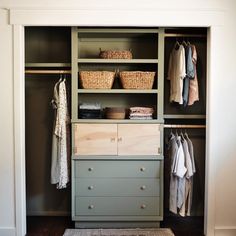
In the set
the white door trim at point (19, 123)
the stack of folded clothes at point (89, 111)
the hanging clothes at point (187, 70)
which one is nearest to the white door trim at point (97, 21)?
the white door trim at point (19, 123)

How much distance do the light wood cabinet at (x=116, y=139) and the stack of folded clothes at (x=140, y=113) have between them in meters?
0.11

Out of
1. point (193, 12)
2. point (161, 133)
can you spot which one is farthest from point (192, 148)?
point (193, 12)

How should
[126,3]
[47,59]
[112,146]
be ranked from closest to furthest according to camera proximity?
[126,3], [112,146], [47,59]

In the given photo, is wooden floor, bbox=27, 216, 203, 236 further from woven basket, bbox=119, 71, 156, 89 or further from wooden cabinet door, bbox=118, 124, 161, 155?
woven basket, bbox=119, 71, 156, 89

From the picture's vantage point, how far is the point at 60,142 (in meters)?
3.57

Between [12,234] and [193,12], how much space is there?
268 cm

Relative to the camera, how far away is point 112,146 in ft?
11.7

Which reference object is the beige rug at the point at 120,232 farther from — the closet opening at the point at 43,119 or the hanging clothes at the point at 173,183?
the closet opening at the point at 43,119

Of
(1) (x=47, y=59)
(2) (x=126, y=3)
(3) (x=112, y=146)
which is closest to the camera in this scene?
(2) (x=126, y=3)

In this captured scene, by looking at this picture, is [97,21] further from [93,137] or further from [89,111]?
[93,137]

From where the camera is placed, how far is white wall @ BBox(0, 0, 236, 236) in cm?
330

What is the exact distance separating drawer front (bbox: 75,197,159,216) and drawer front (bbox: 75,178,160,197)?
0.17 ft

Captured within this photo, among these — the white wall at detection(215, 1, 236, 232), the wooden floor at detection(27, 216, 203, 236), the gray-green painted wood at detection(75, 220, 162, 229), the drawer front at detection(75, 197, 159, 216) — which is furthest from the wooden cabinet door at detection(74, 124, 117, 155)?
the white wall at detection(215, 1, 236, 232)

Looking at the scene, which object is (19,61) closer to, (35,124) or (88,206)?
(35,124)
